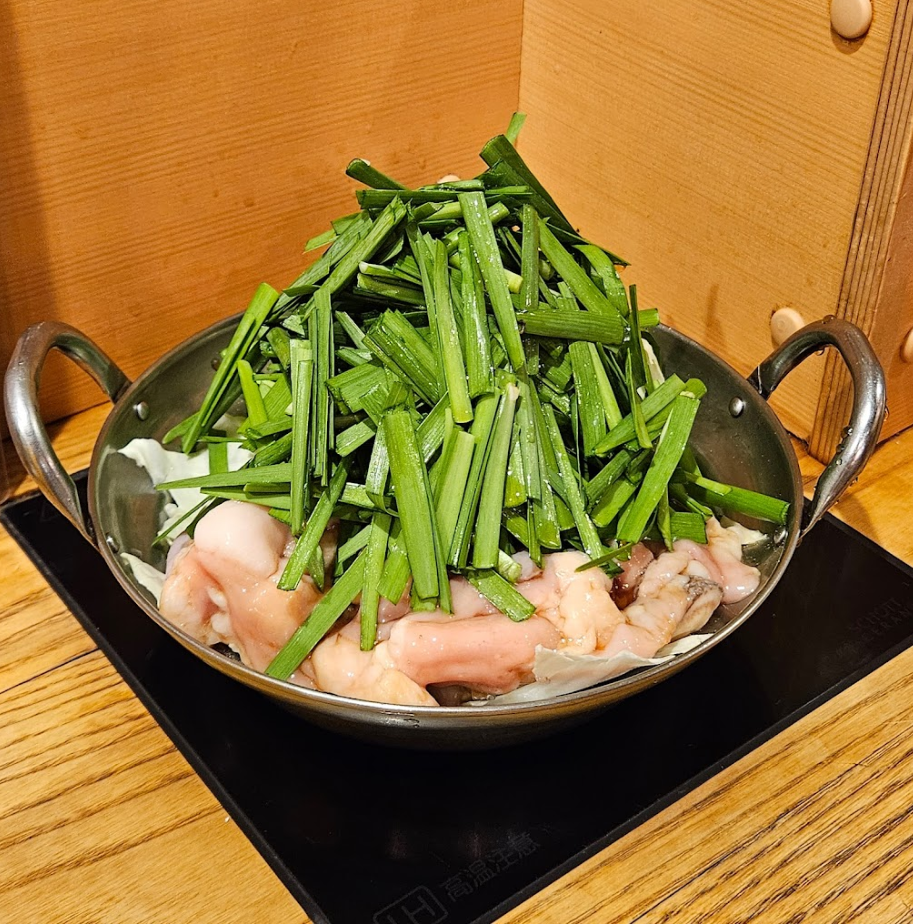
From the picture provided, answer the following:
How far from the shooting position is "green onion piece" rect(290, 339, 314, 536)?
2.97 feet

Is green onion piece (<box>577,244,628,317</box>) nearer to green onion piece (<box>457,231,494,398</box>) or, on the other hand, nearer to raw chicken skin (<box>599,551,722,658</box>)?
green onion piece (<box>457,231,494,398</box>)

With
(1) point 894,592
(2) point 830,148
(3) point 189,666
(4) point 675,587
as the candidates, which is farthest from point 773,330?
(3) point 189,666

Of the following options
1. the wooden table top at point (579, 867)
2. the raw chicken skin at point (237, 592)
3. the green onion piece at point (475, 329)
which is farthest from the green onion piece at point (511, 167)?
the wooden table top at point (579, 867)

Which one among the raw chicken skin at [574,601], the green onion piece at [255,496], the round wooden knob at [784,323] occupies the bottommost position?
the raw chicken skin at [574,601]

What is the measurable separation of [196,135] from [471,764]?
0.83 metres

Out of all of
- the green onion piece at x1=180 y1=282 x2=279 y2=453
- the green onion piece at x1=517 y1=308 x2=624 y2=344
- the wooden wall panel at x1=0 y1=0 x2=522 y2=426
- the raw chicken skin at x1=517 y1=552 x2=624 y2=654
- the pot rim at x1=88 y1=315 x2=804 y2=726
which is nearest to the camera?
the pot rim at x1=88 y1=315 x2=804 y2=726

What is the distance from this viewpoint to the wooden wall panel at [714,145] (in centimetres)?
110

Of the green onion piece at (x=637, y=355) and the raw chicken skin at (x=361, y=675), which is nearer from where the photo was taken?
the raw chicken skin at (x=361, y=675)

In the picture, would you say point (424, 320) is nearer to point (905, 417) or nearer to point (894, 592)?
point (894, 592)

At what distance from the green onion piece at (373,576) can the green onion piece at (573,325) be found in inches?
9.0

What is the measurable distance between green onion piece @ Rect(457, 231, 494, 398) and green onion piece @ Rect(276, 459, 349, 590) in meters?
0.15

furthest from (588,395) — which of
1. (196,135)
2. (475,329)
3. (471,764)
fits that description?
(196,135)

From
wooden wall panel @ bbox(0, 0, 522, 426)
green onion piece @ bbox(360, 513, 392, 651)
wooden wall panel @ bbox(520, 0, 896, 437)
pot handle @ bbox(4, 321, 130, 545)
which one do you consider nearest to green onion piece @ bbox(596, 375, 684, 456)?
green onion piece @ bbox(360, 513, 392, 651)

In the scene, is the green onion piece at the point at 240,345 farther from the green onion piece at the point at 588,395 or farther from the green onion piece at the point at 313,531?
the green onion piece at the point at 588,395
